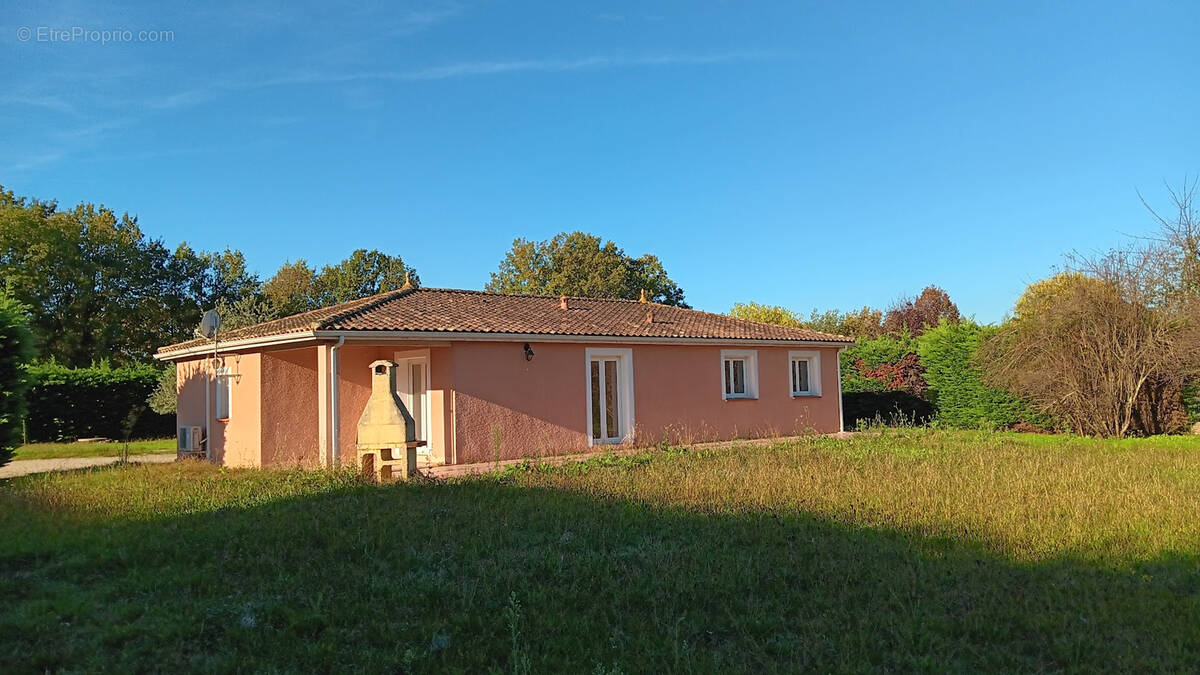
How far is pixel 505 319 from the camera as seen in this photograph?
16188 mm

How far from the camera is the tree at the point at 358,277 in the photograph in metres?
42.7

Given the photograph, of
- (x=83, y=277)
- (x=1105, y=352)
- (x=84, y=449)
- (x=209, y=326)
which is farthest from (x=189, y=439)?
(x=1105, y=352)

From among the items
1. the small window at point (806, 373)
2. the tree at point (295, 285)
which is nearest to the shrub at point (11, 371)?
the small window at point (806, 373)

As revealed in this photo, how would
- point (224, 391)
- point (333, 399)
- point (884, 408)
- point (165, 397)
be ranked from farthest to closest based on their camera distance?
point (884, 408), point (165, 397), point (224, 391), point (333, 399)

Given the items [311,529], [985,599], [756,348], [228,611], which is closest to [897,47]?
[756,348]

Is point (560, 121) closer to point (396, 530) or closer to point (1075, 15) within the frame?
point (1075, 15)

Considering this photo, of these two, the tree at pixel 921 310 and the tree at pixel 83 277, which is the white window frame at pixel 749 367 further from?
the tree at pixel 921 310

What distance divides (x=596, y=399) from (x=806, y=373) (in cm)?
719

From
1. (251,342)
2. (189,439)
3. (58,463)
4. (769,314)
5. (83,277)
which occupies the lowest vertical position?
(58,463)

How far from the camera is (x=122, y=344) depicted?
34.6m

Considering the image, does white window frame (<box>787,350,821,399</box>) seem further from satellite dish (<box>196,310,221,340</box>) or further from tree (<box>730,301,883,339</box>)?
tree (<box>730,301,883,339</box>)

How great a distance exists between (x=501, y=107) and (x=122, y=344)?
26130 millimetres

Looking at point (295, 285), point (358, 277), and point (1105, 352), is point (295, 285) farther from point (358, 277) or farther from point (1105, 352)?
point (1105, 352)

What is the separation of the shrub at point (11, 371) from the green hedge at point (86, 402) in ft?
32.2
